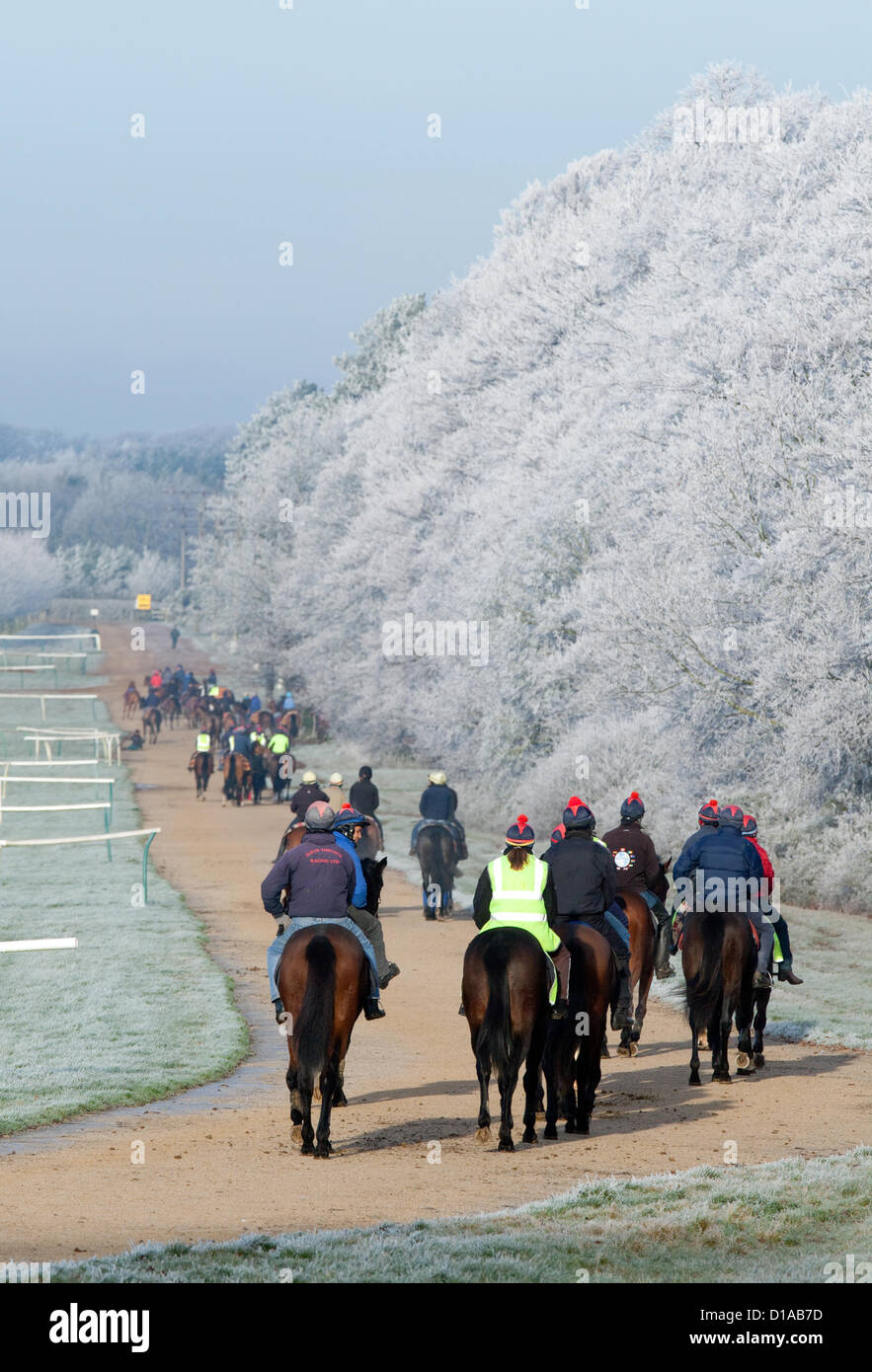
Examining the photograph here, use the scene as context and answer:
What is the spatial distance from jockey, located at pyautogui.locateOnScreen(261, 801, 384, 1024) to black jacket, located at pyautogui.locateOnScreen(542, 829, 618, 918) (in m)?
1.75

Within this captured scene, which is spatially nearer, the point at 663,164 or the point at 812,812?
the point at 812,812

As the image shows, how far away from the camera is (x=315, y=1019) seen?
11.0 m

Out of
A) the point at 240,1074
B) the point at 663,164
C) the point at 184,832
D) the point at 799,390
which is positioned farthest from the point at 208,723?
the point at 240,1074

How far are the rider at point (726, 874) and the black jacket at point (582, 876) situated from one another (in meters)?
1.42

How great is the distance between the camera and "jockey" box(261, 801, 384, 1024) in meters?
11.5

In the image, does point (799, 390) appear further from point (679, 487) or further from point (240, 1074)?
point (240, 1074)

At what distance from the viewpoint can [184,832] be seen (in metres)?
38.9

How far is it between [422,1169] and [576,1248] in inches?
97.5

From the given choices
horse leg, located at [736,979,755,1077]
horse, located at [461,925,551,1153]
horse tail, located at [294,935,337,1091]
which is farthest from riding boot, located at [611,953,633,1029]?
horse tail, located at [294,935,337,1091]

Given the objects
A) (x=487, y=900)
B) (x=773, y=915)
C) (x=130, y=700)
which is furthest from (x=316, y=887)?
(x=130, y=700)

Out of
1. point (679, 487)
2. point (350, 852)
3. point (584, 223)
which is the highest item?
point (584, 223)

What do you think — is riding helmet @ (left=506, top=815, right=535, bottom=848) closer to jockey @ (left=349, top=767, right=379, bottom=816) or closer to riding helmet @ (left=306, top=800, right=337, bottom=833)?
riding helmet @ (left=306, top=800, right=337, bottom=833)

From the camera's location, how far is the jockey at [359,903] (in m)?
11.8

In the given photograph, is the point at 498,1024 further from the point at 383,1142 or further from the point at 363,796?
the point at 363,796
